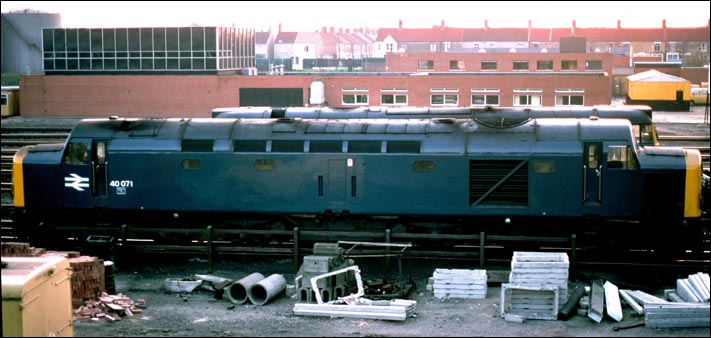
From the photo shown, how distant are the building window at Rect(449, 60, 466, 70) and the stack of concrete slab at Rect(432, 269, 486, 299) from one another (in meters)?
61.5

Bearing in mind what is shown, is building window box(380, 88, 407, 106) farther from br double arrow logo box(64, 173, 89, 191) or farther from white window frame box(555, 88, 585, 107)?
br double arrow logo box(64, 173, 89, 191)

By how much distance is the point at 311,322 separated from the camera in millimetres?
16641

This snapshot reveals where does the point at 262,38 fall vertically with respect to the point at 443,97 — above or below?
above

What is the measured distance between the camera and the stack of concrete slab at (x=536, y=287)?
54.9 feet

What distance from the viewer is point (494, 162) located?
22078mm

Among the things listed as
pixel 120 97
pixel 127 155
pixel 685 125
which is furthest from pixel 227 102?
pixel 127 155

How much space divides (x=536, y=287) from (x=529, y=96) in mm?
49523

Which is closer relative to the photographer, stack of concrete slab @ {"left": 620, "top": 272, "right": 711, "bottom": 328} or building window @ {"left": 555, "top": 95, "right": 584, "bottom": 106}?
stack of concrete slab @ {"left": 620, "top": 272, "right": 711, "bottom": 328}

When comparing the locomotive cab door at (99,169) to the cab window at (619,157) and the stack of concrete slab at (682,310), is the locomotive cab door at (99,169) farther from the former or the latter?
the stack of concrete slab at (682,310)

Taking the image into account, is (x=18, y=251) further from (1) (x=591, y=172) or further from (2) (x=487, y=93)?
(2) (x=487, y=93)

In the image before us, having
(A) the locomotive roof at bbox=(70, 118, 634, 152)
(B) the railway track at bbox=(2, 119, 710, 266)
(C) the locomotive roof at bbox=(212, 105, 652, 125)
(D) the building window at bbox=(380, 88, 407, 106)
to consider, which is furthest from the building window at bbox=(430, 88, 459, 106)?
(B) the railway track at bbox=(2, 119, 710, 266)

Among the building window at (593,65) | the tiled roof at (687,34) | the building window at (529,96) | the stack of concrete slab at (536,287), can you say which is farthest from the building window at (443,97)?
the tiled roof at (687,34)

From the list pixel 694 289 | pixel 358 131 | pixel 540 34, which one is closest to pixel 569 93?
pixel 358 131

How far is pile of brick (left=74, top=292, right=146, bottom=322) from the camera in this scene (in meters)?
16.7
